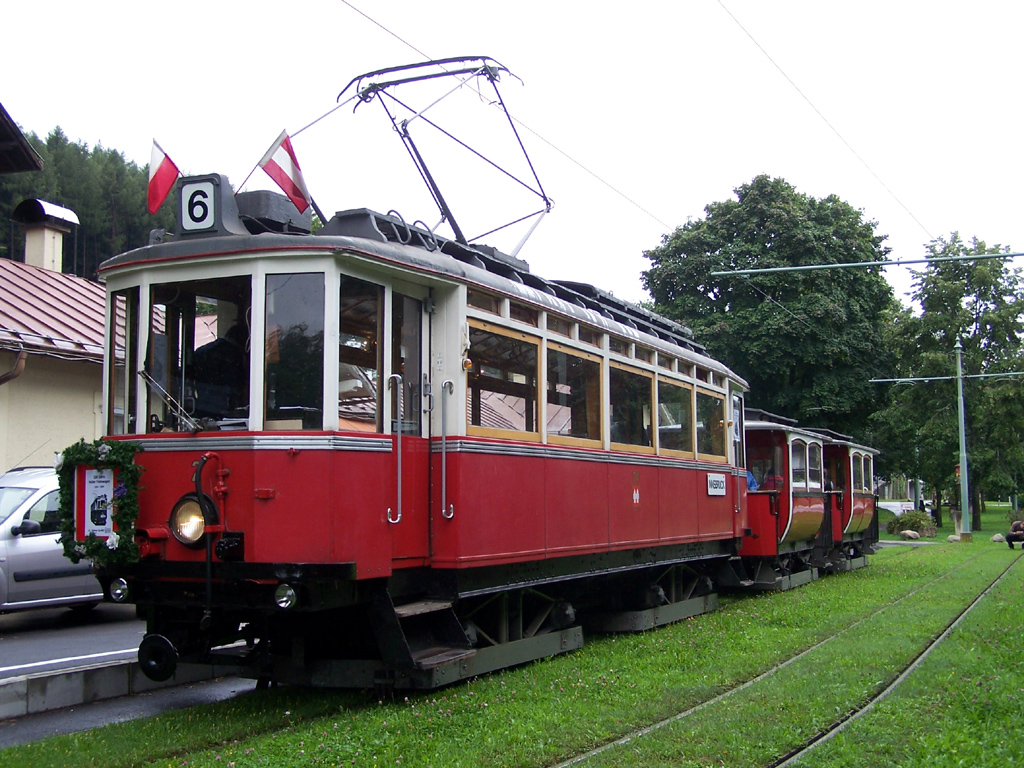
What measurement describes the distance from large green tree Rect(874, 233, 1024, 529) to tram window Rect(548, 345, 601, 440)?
32.9m

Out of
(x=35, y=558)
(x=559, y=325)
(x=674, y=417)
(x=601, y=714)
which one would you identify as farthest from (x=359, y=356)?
(x=35, y=558)

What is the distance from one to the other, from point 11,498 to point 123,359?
515 centimetres

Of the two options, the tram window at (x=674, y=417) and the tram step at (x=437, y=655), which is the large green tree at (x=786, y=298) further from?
the tram step at (x=437, y=655)

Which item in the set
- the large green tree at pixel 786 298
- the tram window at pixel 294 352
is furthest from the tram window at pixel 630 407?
the large green tree at pixel 786 298

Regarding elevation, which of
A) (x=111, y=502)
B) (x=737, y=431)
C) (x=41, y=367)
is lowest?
(x=111, y=502)

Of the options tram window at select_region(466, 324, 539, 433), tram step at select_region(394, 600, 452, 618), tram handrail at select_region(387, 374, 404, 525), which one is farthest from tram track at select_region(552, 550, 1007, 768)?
tram window at select_region(466, 324, 539, 433)

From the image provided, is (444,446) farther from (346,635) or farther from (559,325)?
(559,325)

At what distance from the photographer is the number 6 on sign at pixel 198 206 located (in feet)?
23.2

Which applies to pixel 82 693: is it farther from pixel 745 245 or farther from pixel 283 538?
pixel 745 245

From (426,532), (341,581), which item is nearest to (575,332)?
(426,532)

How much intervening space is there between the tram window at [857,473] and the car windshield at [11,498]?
16.0 metres

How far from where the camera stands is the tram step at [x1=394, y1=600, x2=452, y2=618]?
272 inches

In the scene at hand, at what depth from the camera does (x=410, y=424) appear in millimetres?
7387

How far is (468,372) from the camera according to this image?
764cm
